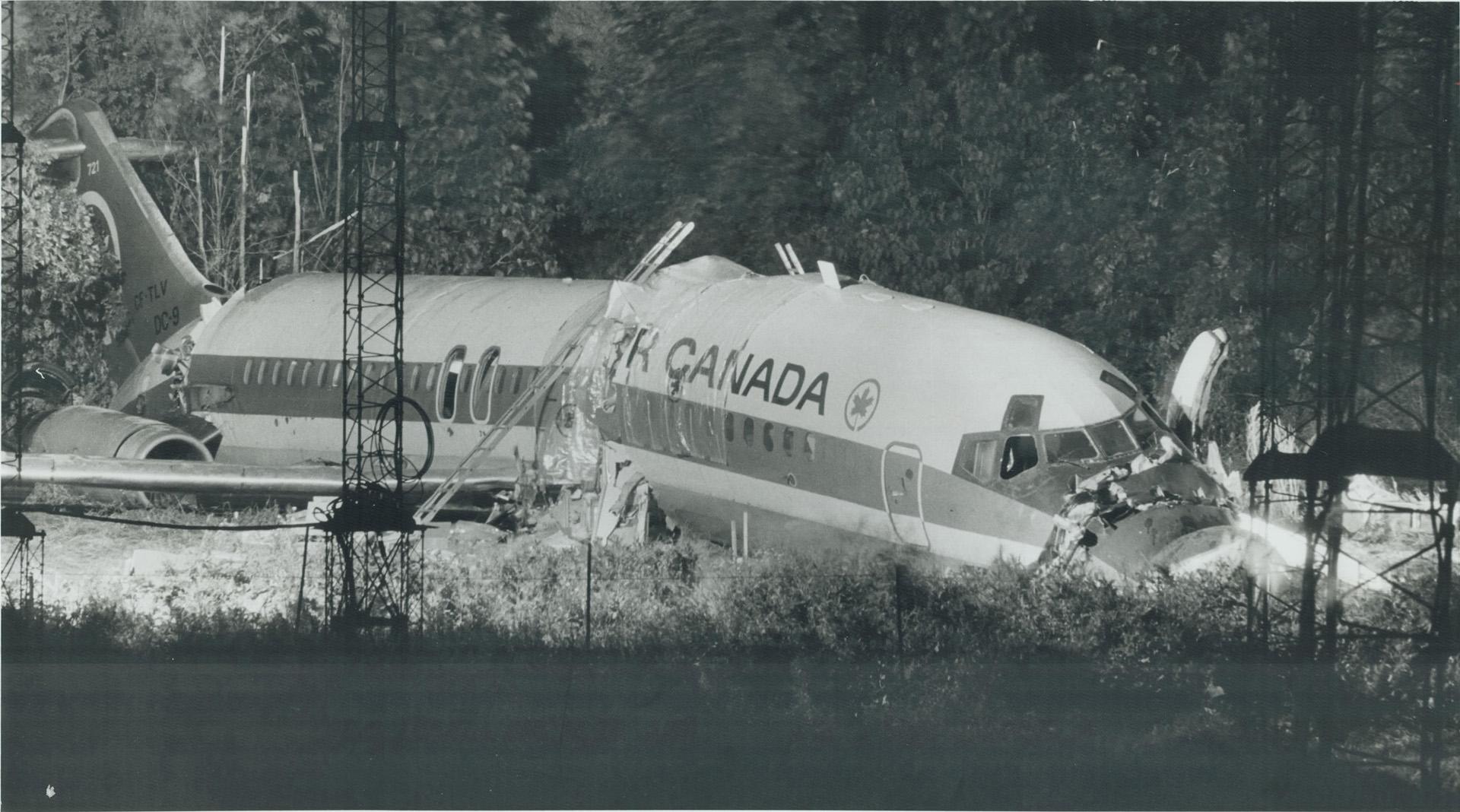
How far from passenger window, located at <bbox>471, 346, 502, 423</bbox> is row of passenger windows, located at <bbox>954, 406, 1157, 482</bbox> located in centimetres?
837

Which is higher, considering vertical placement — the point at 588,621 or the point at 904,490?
the point at 904,490

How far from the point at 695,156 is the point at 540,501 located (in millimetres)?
5472

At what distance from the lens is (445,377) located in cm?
2244

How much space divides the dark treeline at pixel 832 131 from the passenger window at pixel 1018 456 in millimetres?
6974

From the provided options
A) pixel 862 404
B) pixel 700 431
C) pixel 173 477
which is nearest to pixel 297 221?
pixel 173 477

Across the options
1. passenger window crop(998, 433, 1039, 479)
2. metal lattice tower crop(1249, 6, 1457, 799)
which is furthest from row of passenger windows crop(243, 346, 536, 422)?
metal lattice tower crop(1249, 6, 1457, 799)

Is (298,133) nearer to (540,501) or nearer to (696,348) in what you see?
(540,501)

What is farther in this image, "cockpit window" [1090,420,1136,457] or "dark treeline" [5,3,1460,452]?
"dark treeline" [5,3,1460,452]

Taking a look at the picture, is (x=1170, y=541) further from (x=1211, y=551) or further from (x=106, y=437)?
(x=106, y=437)

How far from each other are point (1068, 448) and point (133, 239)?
16.8 m

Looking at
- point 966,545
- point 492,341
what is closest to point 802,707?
point 966,545

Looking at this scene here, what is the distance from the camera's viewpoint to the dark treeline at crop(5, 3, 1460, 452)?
2189 cm

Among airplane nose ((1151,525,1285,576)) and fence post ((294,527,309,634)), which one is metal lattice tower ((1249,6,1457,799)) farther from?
fence post ((294,527,309,634))

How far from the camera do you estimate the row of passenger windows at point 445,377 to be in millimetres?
21812
